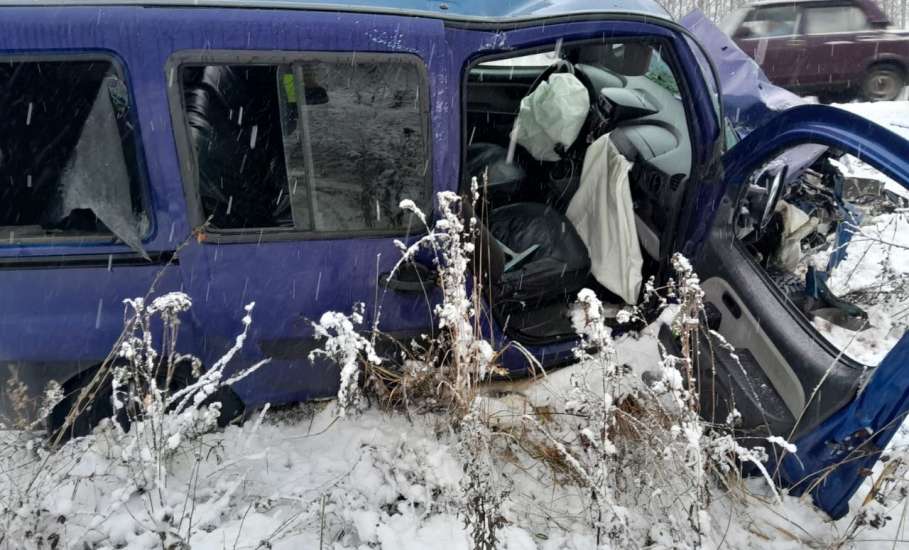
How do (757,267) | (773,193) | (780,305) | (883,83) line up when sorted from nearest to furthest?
(780,305) → (757,267) → (773,193) → (883,83)

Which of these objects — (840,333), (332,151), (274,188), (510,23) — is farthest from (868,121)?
(274,188)

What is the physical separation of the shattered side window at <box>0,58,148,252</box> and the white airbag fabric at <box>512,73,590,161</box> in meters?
2.45

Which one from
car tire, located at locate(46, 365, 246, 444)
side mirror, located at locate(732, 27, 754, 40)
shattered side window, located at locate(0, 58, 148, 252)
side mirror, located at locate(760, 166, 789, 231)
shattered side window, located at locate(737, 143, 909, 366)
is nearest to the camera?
shattered side window, located at locate(0, 58, 148, 252)

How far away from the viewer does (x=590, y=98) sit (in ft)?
13.6

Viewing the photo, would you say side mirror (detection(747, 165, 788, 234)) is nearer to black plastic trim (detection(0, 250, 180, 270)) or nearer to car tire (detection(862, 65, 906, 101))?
black plastic trim (detection(0, 250, 180, 270))

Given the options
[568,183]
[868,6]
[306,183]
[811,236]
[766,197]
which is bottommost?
[811,236]

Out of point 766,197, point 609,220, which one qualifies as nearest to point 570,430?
point 609,220

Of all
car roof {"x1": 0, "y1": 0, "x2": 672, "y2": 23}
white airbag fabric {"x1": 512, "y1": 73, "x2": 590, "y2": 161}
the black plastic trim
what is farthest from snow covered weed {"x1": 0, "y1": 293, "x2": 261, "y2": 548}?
white airbag fabric {"x1": 512, "y1": 73, "x2": 590, "y2": 161}

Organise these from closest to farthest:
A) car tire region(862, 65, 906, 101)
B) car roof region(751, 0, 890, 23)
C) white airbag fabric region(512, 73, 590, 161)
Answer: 1. white airbag fabric region(512, 73, 590, 161)
2. car roof region(751, 0, 890, 23)
3. car tire region(862, 65, 906, 101)

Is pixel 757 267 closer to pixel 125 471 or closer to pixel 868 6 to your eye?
pixel 125 471

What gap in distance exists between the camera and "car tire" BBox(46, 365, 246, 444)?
2.60m

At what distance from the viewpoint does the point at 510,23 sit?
2477 millimetres

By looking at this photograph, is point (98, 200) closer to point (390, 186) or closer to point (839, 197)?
point (390, 186)

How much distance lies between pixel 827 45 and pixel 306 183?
956 cm
